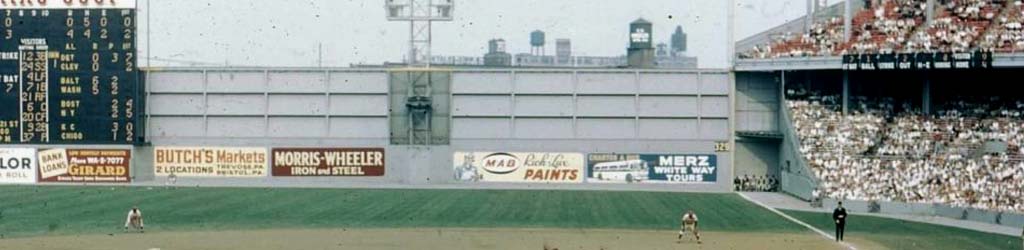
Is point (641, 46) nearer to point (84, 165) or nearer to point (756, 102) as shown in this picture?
point (756, 102)

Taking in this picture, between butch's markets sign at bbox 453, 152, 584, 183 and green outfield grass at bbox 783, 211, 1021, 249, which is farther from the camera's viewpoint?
butch's markets sign at bbox 453, 152, 584, 183

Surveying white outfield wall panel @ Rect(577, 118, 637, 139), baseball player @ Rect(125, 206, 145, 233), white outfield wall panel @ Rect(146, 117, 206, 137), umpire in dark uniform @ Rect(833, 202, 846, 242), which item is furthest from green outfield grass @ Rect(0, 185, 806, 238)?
white outfield wall panel @ Rect(146, 117, 206, 137)

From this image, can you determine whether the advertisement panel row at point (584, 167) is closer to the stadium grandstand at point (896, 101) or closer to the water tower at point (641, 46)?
the stadium grandstand at point (896, 101)

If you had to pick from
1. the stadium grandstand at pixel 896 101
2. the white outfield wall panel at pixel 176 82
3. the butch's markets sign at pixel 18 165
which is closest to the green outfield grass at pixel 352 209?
the butch's markets sign at pixel 18 165

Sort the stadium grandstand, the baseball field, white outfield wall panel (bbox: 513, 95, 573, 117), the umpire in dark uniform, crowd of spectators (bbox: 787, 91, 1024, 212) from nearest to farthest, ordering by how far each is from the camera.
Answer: the baseball field
the umpire in dark uniform
crowd of spectators (bbox: 787, 91, 1024, 212)
the stadium grandstand
white outfield wall panel (bbox: 513, 95, 573, 117)

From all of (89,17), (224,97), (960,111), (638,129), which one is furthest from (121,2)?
(960,111)

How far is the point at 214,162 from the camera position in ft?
272

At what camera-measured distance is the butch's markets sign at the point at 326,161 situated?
8231 cm

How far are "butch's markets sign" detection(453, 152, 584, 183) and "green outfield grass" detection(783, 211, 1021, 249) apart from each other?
915 inches

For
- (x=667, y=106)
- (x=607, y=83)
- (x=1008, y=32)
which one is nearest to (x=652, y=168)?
(x=667, y=106)

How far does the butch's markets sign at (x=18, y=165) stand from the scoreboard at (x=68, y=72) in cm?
127

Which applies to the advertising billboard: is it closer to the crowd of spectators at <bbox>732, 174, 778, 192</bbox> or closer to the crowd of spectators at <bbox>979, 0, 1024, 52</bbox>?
the crowd of spectators at <bbox>732, 174, 778, 192</bbox>

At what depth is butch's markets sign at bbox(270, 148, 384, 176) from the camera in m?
82.3

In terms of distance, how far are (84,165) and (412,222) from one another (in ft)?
104
